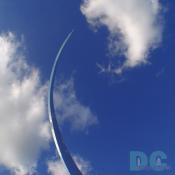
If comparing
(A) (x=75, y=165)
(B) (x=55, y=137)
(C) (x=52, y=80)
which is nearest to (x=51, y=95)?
(C) (x=52, y=80)

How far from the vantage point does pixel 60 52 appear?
67.1 metres

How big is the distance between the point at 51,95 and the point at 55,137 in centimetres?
861

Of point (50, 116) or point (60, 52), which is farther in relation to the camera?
point (60, 52)

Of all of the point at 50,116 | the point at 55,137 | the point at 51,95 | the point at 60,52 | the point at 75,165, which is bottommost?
the point at 75,165

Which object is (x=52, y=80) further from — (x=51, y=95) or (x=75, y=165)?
(x=75, y=165)

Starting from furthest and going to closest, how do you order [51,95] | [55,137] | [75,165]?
[51,95], [55,137], [75,165]

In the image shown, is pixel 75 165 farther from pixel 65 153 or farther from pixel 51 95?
pixel 51 95

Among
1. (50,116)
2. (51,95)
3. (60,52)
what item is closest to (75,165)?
(50,116)

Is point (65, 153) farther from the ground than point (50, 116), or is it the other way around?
point (50, 116)

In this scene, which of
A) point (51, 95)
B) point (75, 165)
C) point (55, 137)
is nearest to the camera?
point (75, 165)

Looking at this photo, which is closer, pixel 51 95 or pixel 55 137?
pixel 55 137

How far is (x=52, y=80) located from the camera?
2547 inches

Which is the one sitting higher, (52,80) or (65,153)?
(52,80)

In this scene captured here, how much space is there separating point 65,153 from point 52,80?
576 inches
